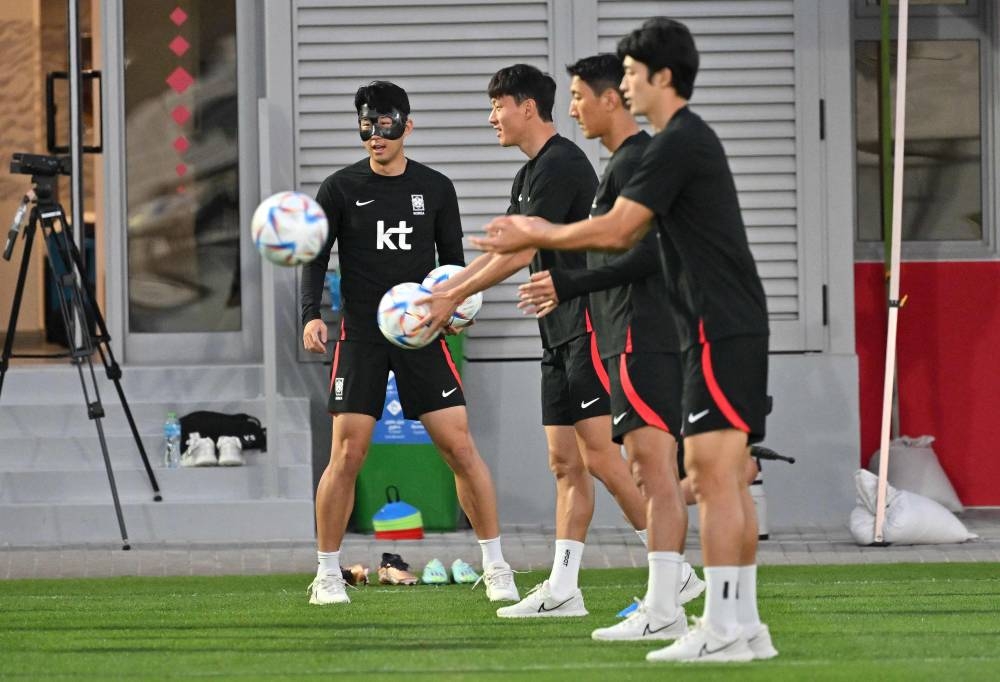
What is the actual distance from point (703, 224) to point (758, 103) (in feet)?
21.3

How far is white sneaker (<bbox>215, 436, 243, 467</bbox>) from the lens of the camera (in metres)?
11.1

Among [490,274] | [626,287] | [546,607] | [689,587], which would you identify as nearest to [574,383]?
[490,274]

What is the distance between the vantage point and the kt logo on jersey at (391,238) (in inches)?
310

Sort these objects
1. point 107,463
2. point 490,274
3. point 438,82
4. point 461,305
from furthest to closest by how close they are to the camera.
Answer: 1. point 438,82
2. point 107,463
3. point 461,305
4. point 490,274

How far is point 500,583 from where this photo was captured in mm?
7719

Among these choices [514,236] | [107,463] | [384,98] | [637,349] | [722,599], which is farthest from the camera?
[107,463]

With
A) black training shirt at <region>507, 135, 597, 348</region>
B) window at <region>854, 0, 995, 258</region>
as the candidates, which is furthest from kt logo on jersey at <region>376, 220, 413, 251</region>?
window at <region>854, 0, 995, 258</region>

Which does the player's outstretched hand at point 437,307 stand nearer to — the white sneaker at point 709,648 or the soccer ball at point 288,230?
the soccer ball at point 288,230

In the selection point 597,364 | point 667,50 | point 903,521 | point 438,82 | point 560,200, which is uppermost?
point 438,82

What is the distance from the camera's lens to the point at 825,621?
682cm

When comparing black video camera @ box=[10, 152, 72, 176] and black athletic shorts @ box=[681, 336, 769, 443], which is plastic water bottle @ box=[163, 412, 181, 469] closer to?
black video camera @ box=[10, 152, 72, 176]

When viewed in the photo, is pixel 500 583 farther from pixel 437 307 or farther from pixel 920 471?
pixel 920 471

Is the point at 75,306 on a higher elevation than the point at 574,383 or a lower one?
higher

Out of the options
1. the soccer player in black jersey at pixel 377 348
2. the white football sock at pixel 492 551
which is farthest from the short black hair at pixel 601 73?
the white football sock at pixel 492 551
